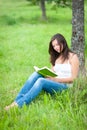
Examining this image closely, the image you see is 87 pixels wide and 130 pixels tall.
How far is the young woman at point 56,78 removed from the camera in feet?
24.0

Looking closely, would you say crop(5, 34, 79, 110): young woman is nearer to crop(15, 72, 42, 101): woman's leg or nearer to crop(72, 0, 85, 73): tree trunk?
crop(15, 72, 42, 101): woman's leg

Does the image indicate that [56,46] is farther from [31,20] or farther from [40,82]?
[31,20]

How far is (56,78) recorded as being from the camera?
Result: 7.69 metres

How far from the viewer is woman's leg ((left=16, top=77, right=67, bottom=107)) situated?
727cm

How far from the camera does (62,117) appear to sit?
6.59m

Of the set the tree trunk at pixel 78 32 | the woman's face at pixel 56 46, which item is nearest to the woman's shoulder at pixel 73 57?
the woman's face at pixel 56 46

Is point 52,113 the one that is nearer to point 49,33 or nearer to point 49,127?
point 49,127

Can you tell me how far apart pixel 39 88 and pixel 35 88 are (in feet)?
0.26

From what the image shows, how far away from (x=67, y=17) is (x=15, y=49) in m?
11.3

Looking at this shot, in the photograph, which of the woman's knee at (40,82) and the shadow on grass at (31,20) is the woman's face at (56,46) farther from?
the shadow on grass at (31,20)

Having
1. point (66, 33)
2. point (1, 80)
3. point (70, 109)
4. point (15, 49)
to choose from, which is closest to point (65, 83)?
point (70, 109)

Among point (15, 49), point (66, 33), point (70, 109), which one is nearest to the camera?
point (70, 109)

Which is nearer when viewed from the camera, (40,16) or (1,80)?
(1,80)

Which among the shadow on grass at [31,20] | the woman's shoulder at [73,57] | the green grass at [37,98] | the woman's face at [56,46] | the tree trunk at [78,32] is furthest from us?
the shadow on grass at [31,20]
